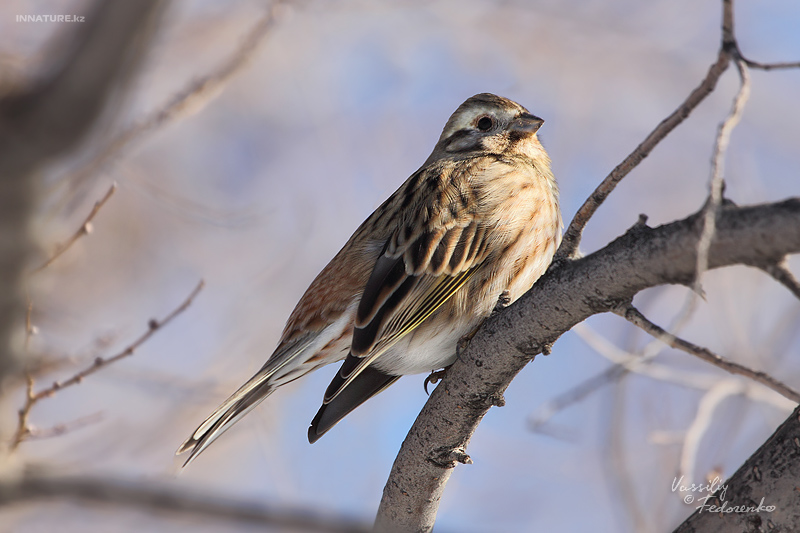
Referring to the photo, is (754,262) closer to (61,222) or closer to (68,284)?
(61,222)

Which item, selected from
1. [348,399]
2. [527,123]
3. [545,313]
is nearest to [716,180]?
[545,313]

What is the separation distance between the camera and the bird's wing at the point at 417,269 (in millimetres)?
4484

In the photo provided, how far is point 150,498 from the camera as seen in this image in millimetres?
1615

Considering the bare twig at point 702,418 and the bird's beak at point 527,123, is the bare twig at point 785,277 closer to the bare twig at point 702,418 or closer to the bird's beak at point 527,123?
the bare twig at point 702,418

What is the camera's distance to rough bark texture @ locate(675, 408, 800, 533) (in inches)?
118

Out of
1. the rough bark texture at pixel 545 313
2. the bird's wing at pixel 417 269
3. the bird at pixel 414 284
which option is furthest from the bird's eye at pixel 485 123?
the rough bark texture at pixel 545 313

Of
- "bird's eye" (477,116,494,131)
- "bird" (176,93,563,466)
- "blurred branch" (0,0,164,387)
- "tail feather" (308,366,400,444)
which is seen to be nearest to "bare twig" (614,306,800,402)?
"bird" (176,93,563,466)

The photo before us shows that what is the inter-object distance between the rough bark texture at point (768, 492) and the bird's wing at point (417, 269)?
1873mm

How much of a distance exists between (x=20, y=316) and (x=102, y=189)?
402 cm

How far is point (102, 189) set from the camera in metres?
5.93

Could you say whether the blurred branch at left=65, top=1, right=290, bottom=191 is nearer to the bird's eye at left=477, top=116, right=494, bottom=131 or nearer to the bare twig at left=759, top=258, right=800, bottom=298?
the bird's eye at left=477, top=116, right=494, bottom=131

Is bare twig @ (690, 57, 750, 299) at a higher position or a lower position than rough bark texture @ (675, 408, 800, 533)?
higher

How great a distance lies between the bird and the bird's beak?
0.40 m

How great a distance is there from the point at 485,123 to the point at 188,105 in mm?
2292
